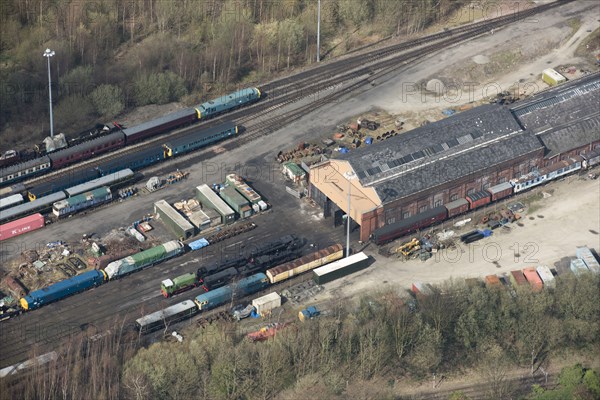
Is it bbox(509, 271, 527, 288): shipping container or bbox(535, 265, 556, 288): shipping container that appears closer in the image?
bbox(535, 265, 556, 288): shipping container

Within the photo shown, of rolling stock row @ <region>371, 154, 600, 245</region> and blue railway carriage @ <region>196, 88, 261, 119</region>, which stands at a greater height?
blue railway carriage @ <region>196, 88, 261, 119</region>

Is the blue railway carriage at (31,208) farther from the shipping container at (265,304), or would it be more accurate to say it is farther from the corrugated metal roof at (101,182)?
the shipping container at (265,304)

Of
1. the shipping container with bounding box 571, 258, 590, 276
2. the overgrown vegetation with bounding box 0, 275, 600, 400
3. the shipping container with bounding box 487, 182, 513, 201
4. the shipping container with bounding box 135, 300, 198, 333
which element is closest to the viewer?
the overgrown vegetation with bounding box 0, 275, 600, 400

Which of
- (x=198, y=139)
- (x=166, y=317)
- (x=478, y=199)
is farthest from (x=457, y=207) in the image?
(x=166, y=317)

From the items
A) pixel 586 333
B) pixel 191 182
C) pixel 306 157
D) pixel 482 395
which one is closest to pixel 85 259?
pixel 191 182

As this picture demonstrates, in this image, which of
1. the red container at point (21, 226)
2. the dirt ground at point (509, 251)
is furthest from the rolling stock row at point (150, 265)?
the red container at point (21, 226)

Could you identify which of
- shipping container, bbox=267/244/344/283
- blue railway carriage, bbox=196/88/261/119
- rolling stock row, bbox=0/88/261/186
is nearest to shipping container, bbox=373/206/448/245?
shipping container, bbox=267/244/344/283

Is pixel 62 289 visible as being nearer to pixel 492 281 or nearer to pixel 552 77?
pixel 492 281

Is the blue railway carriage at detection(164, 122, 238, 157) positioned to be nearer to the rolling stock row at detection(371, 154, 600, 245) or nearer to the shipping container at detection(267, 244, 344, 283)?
the shipping container at detection(267, 244, 344, 283)
